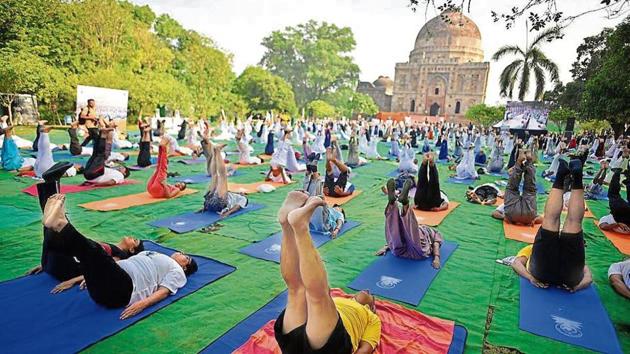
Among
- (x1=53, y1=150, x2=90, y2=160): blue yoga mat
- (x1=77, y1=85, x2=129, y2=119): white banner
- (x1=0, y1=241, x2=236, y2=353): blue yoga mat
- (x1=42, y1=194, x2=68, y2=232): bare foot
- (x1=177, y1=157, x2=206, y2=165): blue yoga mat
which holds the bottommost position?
(x1=0, y1=241, x2=236, y2=353): blue yoga mat

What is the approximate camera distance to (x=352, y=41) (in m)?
45.6

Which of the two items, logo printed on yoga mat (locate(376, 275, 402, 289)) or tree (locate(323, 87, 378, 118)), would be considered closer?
logo printed on yoga mat (locate(376, 275, 402, 289))

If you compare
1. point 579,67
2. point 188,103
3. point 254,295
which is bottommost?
point 254,295

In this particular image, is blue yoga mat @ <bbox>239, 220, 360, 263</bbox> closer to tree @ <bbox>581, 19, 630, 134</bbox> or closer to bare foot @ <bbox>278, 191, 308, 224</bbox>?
bare foot @ <bbox>278, 191, 308, 224</bbox>

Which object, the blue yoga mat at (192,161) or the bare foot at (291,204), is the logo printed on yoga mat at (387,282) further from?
the blue yoga mat at (192,161)

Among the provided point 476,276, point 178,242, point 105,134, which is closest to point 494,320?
point 476,276

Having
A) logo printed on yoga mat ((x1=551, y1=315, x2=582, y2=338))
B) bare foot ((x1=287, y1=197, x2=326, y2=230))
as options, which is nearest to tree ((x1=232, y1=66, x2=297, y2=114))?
logo printed on yoga mat ((x1=551, y1=315, x2=582, y2=338))

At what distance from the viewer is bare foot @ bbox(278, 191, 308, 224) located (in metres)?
1.77

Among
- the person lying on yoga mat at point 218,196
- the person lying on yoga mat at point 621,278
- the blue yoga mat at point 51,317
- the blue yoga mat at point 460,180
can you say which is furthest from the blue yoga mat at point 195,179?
the person lying on yoga mat at point 621,278

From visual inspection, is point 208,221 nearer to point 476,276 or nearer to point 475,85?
point 476,276

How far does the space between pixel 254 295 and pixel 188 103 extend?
913 inches

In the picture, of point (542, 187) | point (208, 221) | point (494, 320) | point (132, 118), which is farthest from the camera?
point (132, 118)

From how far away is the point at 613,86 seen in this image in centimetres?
1302

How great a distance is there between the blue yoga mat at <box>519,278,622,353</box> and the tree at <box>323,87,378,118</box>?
4019 centimetres
